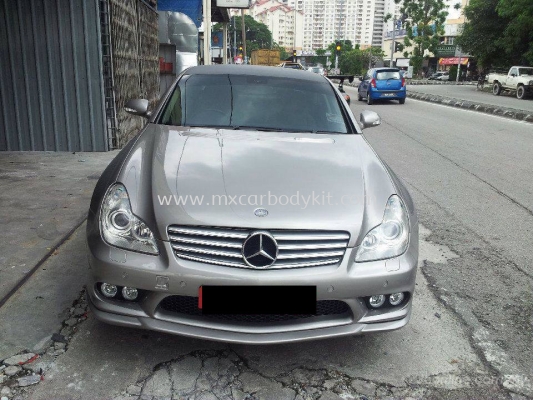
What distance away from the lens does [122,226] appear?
7.98 ft

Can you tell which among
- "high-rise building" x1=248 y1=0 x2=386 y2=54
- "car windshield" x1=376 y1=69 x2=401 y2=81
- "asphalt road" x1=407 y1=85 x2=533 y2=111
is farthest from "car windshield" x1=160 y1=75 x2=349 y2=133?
"high-rise building" x1=248 y1=0 x2=386 y2=54

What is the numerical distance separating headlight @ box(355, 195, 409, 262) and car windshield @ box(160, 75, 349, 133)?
1.13 m

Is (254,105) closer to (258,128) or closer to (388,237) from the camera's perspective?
(258,128)

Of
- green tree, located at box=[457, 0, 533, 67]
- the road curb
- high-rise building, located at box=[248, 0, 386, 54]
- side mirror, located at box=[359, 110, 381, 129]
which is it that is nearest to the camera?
side mirror, located at box=[359, 110, 381, 129]

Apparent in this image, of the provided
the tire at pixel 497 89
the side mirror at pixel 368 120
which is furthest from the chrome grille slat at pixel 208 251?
the tire at pixel 497 89

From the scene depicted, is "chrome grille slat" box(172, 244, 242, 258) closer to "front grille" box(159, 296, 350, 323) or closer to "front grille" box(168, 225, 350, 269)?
"front grille" box(168, 225, 350, 269)

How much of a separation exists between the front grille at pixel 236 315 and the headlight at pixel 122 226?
0.85 ft

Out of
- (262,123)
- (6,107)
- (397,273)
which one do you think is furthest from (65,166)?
(397,273)

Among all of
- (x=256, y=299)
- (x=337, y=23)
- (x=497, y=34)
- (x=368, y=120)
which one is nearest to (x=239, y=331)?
(x=256, y=299)

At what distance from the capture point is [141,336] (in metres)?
2.79

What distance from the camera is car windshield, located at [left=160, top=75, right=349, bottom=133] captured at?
355 centimetres

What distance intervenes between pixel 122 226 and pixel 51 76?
20.2 ft

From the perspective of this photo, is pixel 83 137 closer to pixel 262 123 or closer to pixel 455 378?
pixel 262 123

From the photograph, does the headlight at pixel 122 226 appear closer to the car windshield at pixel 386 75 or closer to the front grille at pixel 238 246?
the front grille at pixel 238 246
